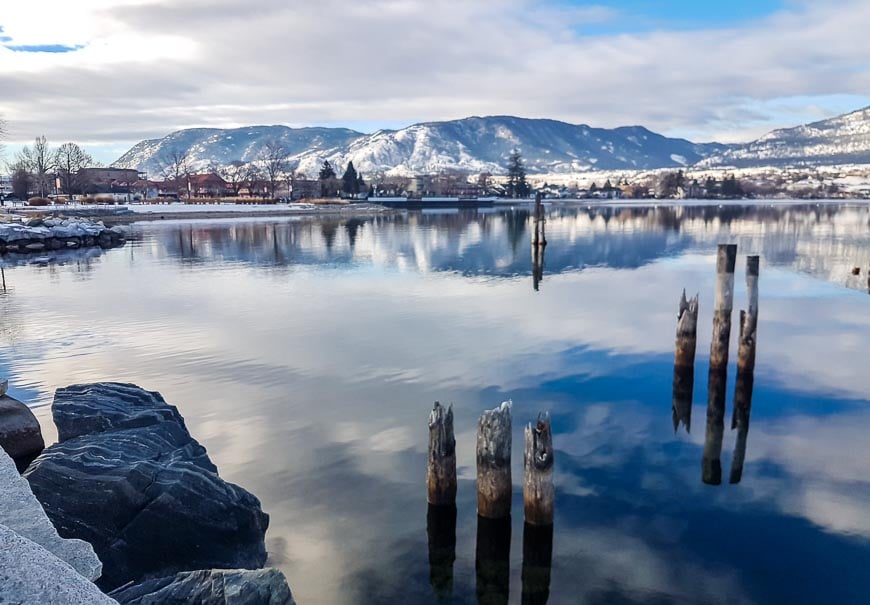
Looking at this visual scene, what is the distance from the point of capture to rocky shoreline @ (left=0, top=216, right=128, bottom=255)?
175 feet

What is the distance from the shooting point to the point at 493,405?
50.8 ft

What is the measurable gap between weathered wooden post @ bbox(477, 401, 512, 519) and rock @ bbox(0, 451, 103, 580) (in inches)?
202

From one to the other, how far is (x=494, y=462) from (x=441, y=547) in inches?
60.8

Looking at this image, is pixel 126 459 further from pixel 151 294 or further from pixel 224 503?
pixel 151 294

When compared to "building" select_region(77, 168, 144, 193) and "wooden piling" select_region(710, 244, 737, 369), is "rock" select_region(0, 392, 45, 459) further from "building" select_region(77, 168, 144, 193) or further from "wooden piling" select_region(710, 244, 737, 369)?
"building" select_region(77, 168, 144, 193)

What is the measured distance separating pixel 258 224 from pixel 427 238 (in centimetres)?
3096

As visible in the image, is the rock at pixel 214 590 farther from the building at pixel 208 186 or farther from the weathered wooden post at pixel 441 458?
the building at pixel 208 186

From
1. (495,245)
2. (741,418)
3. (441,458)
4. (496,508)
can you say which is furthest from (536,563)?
(495,245)

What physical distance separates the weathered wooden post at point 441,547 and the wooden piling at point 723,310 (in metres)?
9.46

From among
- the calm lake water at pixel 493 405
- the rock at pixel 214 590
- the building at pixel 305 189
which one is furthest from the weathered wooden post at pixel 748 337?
the building at pixel 305 189

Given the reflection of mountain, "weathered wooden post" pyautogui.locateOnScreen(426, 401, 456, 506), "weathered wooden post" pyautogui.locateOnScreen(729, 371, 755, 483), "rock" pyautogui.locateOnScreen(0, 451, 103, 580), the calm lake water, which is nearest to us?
"rock" pyautogui.locateOnScreen(0, 451, 103, 580)

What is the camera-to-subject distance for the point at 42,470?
8.04 metres

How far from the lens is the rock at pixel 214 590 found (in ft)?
18.1

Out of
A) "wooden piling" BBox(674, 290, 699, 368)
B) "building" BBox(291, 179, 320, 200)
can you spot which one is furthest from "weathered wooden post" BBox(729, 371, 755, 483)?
"building" BBox(291, 179, 320, 200)
